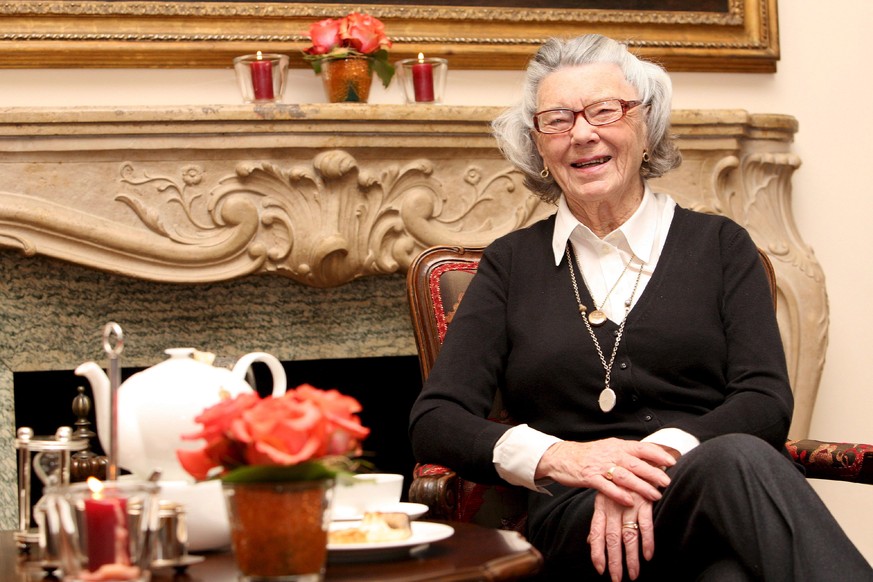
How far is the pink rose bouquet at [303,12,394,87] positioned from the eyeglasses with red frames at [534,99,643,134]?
76 centimetres

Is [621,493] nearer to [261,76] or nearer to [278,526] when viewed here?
[278,526]

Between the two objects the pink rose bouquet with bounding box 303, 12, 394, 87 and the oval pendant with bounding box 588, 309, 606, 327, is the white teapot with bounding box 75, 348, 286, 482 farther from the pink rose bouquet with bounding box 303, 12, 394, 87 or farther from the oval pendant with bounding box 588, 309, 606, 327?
the pink rose bouquet with bounding box 303, 12, 394, 87

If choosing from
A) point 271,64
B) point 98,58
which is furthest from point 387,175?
point 98,58

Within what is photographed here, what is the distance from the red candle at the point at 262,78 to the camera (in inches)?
107

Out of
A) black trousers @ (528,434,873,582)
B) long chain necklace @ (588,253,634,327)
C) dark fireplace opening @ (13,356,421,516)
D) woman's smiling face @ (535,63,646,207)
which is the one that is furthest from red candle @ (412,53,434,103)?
black trousers @ (528,434,873,582)

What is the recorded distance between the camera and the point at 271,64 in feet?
8.99

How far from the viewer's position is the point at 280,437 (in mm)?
1129

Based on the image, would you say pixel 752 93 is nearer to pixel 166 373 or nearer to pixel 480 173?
pixel 480 173

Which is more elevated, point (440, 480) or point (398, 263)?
point (398, 263)

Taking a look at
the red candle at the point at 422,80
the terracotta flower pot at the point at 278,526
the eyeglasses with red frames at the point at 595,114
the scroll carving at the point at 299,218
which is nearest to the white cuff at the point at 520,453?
the eyeglasses with red frames at the point at 595,114

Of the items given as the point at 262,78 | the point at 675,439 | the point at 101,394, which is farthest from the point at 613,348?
the point at 262,78

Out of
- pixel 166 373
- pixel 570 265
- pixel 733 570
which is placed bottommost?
pixel 733 570

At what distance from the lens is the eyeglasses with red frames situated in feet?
7.04

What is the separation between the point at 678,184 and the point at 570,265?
3.28 ft
